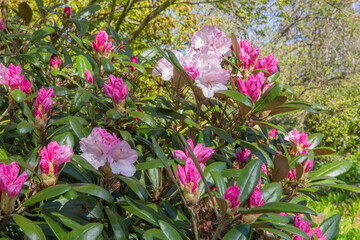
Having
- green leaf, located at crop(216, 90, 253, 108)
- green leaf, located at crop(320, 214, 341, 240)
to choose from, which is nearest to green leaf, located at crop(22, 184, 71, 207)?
green leaf, located at crop(216, 90, 253, 108)

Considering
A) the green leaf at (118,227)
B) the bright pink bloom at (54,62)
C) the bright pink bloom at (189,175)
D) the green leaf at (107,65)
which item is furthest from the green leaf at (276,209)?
the bright pink bloom at (54,62)

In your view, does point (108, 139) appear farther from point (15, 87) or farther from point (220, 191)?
point (15, 87)

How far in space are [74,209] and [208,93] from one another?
477 mm

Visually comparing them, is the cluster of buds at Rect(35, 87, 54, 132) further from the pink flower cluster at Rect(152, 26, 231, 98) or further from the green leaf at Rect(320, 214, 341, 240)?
the green leaf at Rect(320, 214, 341, 240)

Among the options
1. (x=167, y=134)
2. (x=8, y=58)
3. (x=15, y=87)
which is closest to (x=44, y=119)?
(x=15, y=87)

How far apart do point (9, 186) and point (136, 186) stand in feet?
0.99

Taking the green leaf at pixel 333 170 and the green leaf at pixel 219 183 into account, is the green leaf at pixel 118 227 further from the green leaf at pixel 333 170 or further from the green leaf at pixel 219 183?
the green leaf at pixel 333 170

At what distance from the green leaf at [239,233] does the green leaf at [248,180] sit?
0.19 feet

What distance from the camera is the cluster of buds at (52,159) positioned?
2.76 feet

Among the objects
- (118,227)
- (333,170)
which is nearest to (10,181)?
(118,227)

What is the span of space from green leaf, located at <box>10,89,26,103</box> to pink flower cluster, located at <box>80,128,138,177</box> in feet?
1.16

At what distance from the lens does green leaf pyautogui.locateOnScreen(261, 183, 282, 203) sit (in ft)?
2.99

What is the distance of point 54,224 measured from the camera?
Result: 78 centimetres

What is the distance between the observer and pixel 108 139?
0.85 m
